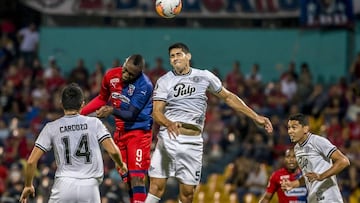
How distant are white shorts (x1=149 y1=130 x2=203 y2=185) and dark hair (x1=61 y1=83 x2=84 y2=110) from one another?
5.59ft

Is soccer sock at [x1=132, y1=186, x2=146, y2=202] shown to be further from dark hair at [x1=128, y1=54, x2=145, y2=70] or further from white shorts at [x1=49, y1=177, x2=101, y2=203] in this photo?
white shorts at [x1=49, y1=177, x2=101, y2=203]

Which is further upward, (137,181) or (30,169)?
(30,169)

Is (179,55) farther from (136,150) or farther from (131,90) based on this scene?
(136,150)

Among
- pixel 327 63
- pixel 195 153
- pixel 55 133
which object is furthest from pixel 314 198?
pixel 327 63

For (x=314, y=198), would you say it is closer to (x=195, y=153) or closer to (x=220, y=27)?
(x=195, y=153)

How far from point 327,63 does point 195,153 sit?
1425 centimetres

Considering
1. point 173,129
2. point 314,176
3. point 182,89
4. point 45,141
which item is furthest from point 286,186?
point 45,141

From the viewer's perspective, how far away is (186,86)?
14242 mm

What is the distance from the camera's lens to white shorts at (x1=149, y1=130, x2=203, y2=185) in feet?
46.4

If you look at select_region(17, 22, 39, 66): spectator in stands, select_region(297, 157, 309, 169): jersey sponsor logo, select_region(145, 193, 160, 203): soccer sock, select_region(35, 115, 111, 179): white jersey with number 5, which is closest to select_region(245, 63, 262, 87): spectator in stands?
select_region(17, 22, 39, 66): spectator in stands

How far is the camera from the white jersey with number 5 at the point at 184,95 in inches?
558

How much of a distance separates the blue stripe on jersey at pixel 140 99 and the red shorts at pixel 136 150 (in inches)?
4.0

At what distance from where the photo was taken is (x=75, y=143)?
42.1 ft

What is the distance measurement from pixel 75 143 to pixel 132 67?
2.40 metres
